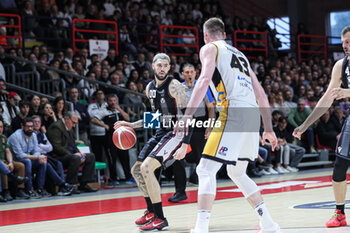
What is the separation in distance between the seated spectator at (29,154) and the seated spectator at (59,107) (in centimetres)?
82

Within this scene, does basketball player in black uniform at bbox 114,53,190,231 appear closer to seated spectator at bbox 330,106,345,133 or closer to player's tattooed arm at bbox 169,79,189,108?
player's tattooed arm at bbox 169,79,189,108

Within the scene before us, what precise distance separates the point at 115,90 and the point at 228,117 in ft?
25.9

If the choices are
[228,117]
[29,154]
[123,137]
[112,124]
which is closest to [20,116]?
[29,154]

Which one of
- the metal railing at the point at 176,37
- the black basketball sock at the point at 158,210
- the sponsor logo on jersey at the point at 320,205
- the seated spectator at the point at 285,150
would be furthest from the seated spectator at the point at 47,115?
the metal railing at the point at 176,37

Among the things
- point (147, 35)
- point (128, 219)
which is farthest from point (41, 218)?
point (147, 35)

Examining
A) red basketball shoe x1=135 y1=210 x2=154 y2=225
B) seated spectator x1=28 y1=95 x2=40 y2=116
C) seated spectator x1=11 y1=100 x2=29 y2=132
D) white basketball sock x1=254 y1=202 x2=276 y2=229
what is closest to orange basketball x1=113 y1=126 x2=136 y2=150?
red basketball shoe x1=135 y1=210 x2=154 y2=225

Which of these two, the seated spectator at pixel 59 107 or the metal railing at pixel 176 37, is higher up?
the metal railing at pixel 176 37

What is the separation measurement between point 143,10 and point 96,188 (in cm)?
863

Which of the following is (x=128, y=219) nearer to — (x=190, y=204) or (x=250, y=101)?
(x=190, y=204)

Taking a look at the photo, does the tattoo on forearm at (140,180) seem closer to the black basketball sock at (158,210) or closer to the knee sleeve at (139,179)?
the knee sleeve at (139,179)

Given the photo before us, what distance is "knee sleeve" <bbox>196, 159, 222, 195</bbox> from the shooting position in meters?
4.24

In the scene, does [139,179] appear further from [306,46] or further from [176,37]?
[306,46]

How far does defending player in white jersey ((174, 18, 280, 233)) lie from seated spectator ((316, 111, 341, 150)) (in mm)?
9963

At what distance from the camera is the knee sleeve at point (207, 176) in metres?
4.24
